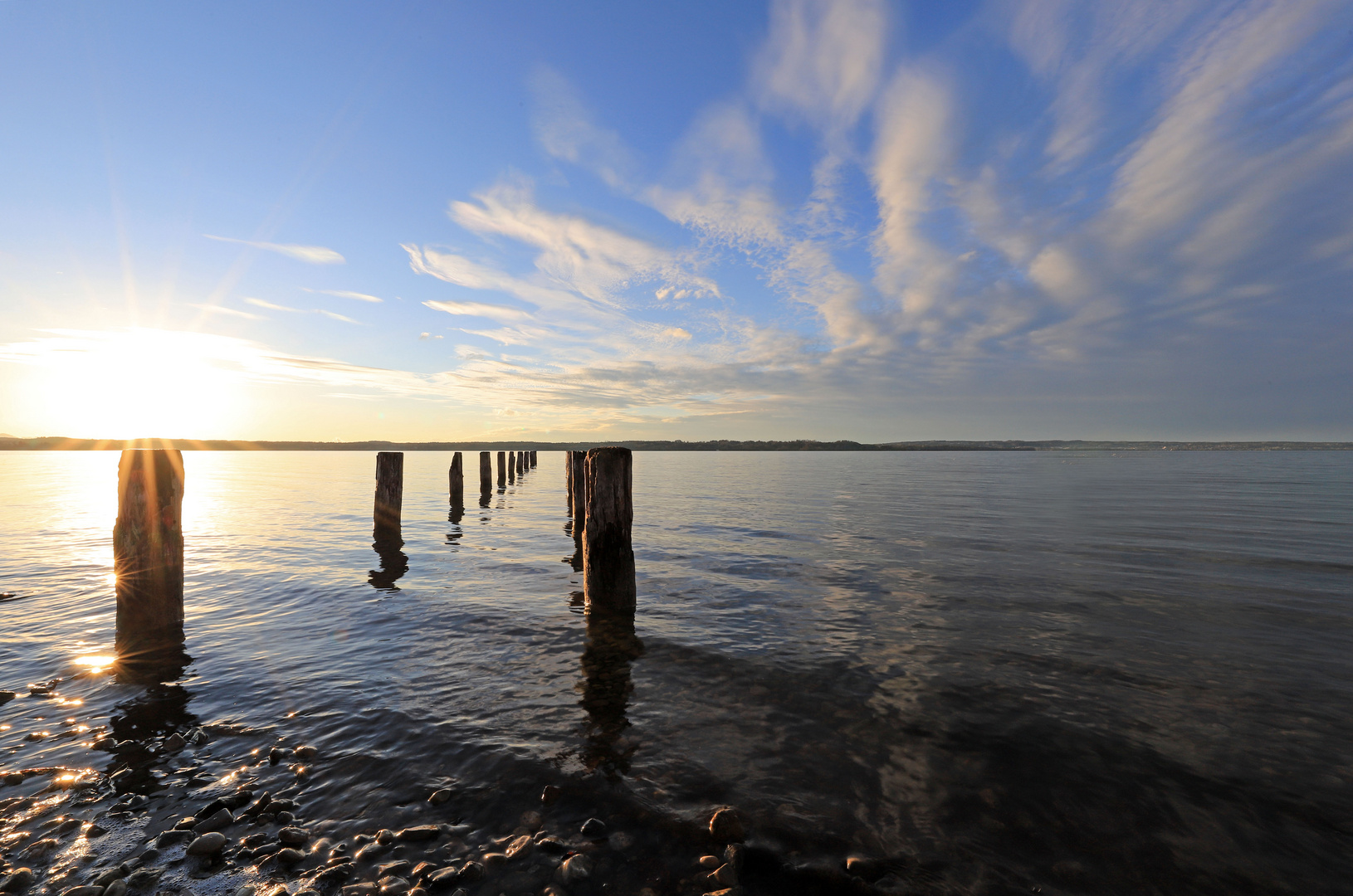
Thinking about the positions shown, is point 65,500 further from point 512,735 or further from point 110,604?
point 512,735

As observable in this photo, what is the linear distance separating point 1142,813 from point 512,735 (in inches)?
221

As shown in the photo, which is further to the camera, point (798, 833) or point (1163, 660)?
point (1163, 660)

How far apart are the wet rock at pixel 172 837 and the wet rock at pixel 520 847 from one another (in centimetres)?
232

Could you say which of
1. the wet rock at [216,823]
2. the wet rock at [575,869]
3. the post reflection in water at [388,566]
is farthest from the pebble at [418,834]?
the post reflection in water at [388,566]

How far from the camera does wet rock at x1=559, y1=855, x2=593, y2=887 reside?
3732 millimetres

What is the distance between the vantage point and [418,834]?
411 cm

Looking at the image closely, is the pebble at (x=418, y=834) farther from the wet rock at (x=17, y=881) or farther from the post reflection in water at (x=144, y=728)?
the post reflection in water at (x=144, y=728)

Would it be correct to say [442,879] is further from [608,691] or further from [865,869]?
[608,691]

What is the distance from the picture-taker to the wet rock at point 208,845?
12.6ft

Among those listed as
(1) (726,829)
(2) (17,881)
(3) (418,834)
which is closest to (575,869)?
(1) (726,829)

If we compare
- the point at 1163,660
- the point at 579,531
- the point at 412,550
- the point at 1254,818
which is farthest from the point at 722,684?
the point at 412,550

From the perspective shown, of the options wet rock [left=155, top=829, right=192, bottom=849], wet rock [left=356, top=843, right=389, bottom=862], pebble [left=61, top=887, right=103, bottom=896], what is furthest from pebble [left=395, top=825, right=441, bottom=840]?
pebble [left=61, top=887, right=103, bottom=896]

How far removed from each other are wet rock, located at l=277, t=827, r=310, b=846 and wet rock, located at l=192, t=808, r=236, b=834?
47 centimetres

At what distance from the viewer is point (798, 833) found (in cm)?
427
